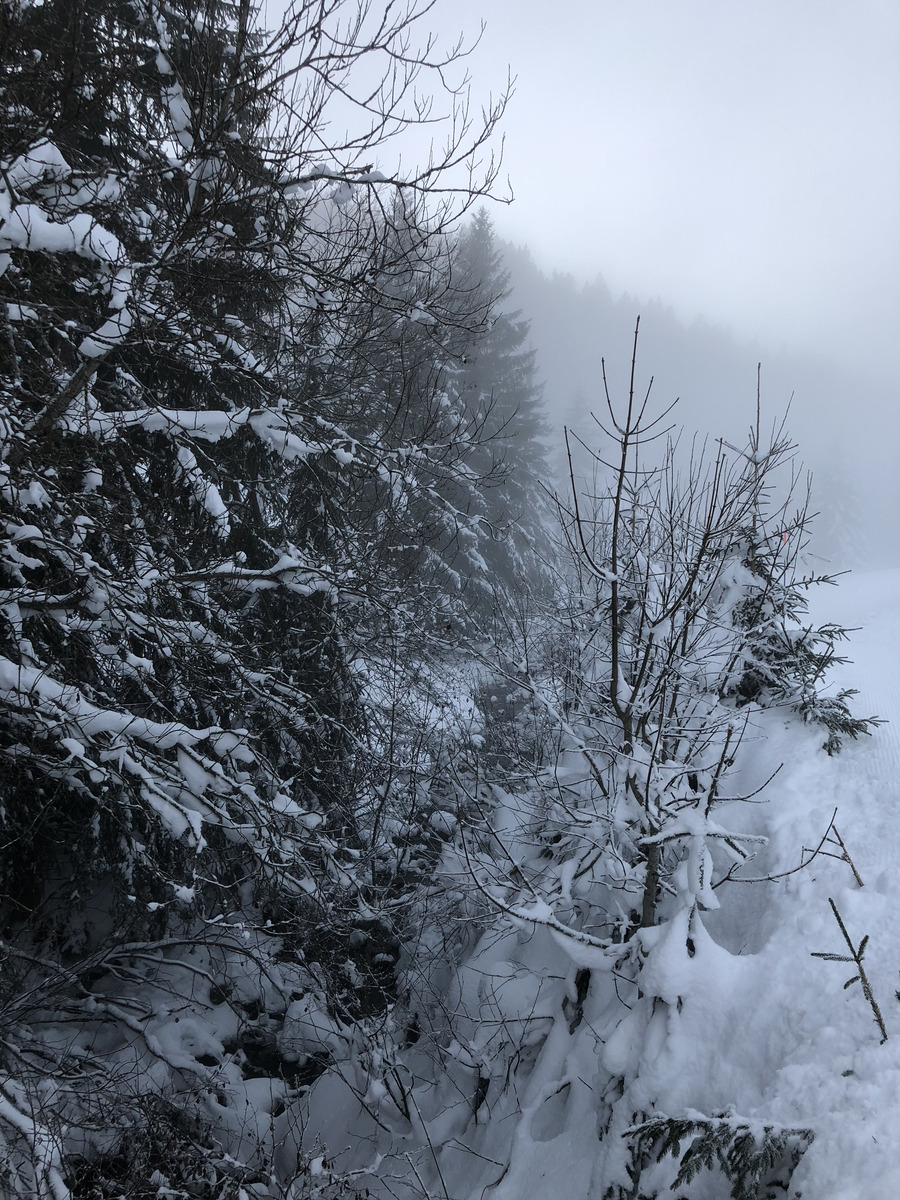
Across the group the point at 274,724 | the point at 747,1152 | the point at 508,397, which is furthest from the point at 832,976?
the point at 508,397

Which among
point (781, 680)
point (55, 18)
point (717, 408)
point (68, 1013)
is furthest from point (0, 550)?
point (717, 408)

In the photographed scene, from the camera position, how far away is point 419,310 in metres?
4.95

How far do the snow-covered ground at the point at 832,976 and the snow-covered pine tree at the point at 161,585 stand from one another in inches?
112

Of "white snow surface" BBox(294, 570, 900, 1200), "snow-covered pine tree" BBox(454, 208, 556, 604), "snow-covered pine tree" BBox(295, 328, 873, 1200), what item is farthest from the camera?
"snow-covered pine tree" BBox(454, 208, 556, 604)

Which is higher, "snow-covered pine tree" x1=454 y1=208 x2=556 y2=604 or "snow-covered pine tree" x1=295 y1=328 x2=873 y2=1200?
"snow-covered pine tree" x1=454 y1=208 x2=556 y2=604

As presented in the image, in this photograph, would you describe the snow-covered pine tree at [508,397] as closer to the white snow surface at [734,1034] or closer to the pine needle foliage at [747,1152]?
the white snow surface at [734,1034]

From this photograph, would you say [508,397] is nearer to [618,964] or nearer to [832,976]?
[618,964]

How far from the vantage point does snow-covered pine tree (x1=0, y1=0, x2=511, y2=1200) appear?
10.6 feet

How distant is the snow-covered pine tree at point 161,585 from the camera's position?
10.6ft

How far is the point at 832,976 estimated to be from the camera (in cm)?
354

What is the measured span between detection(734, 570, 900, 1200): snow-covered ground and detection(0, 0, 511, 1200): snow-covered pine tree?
2.84m

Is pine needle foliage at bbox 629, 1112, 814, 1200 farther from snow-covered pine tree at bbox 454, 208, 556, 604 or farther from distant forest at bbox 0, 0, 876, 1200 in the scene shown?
→ snow-covered pine tree at bbox 454, 208, 556, 604

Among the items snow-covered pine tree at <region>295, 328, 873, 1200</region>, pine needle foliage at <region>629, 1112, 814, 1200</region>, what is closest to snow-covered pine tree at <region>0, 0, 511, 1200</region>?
snow-covered pine tree at <region>295, 328, 873, 1200</region>

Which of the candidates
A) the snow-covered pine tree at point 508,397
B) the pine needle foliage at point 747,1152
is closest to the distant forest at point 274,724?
the pine needle foliage at point 747,1152
